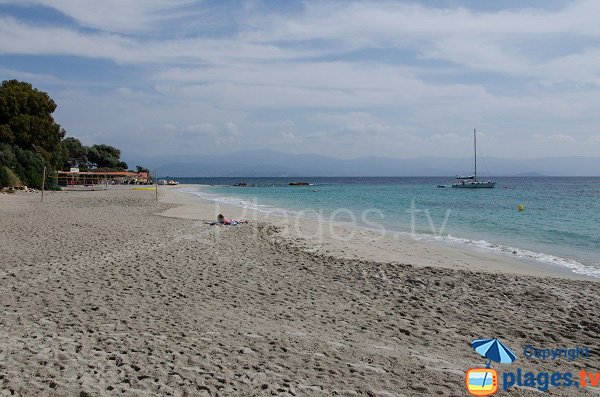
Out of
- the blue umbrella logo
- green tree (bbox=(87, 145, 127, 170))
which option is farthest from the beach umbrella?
green tree (bbox=(87, 145, 127, 170))

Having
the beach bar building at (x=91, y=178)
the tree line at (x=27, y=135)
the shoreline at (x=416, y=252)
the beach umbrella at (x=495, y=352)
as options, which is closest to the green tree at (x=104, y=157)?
the beach bar building at (x=91, y=178)

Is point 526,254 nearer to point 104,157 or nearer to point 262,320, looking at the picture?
point 262,320

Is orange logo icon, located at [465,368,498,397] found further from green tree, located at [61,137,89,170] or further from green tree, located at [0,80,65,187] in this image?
green tree, located at [61,137,89,170]

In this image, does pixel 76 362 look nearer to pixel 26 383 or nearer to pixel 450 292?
pixel 26 383

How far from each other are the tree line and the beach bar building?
11.9ft

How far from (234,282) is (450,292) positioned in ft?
12.6

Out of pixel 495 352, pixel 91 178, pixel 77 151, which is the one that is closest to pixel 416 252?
pixel 495 352

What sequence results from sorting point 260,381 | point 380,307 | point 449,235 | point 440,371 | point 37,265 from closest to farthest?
point 260,381, point 440,371, point 380,307, point 37,265, point 449,235

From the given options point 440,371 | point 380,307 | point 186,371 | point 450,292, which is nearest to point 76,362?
point 186,371

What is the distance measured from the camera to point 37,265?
9.05 metres

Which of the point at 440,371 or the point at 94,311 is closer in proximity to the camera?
the point at 440,371

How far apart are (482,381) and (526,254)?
1024 centimetres

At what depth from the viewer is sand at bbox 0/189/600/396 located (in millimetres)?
4395

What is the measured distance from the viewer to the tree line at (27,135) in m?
39.9
